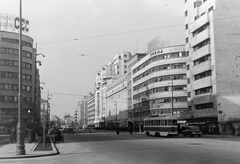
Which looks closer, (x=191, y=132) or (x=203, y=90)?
(x=191, y=132)

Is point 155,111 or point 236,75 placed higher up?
point 236,75

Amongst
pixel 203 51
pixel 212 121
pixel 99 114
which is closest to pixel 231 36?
pixel 203 51

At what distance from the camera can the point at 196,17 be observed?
64375mm

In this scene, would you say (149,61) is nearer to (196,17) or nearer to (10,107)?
(196,17)

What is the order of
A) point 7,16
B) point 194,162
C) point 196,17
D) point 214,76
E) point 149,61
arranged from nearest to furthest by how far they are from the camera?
point 194,162 < point 214,76 < point 196,17 < point 7,16 < point 149,61

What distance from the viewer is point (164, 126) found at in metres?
42.0

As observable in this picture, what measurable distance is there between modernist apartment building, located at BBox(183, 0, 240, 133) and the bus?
1501 centimetres

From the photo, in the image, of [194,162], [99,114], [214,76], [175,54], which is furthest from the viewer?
[99,114]

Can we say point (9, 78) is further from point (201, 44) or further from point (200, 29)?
point (200, 29)

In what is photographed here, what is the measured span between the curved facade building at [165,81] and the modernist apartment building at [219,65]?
1418 cm

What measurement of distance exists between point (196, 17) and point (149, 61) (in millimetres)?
24516

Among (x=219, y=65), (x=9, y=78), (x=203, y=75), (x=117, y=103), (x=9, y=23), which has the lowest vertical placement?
(x=117, y=103)

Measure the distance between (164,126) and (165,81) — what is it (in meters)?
38.9

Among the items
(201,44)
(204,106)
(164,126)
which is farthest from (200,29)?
(164,126)
